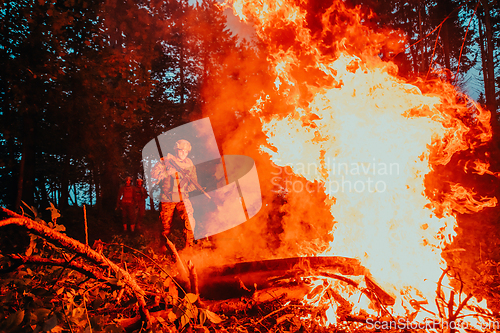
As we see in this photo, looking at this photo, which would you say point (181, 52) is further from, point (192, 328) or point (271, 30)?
point (192, 328)

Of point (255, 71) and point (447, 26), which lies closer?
point (255, 71)

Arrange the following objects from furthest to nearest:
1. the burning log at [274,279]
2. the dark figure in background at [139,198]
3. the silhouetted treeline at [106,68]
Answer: the dark figure in background at [139,198], the silhouetted treeline at [106,68], the burning log at [274,279]

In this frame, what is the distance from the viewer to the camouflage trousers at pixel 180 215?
19.5 feet

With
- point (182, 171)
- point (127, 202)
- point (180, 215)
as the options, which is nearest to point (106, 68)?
point (182, 171)

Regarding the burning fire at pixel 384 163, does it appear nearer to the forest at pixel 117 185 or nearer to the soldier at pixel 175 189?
the forest at pixel 117 185

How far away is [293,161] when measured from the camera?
5418 millimetres

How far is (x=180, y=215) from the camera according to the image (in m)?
6.14

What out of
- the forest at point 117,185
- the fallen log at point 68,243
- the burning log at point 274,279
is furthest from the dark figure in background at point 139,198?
the fallen log at point 68,243

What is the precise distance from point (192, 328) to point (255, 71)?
9917 mm

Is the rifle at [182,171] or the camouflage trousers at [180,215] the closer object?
the camouflage trousers at [180,215]

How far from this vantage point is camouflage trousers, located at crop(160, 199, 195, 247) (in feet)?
19.5

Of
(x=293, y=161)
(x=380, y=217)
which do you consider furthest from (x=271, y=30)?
(x=380, y=217)

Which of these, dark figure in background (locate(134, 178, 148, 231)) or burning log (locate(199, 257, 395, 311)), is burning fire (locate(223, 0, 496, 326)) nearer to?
burning log (locate(199, 257, 395, 311))

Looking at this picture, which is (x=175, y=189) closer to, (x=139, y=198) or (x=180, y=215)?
(x=180, y=215)
